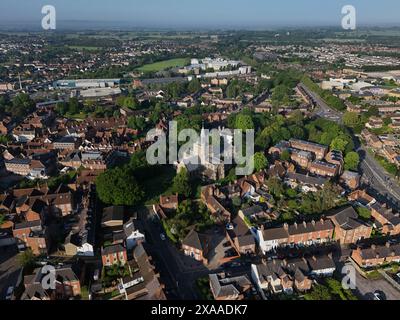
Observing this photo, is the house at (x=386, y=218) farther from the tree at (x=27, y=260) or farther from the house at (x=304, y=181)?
the tree at (x=27, y=260)

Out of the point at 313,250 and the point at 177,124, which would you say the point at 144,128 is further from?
the point at 313,250

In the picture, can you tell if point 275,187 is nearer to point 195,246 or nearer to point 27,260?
point 195,246

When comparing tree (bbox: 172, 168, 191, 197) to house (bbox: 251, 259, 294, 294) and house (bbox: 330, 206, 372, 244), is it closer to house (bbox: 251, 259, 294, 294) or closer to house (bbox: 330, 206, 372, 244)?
house (bbox: 251, 259, 294, 294)

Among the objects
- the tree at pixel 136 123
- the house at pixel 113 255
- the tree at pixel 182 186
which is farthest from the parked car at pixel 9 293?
the tree at pixel 136 123

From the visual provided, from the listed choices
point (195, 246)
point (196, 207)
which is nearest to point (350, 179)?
point (196, 207)

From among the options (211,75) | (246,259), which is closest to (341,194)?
(246,259)

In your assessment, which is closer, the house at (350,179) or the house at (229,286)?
the house at (229,286)
